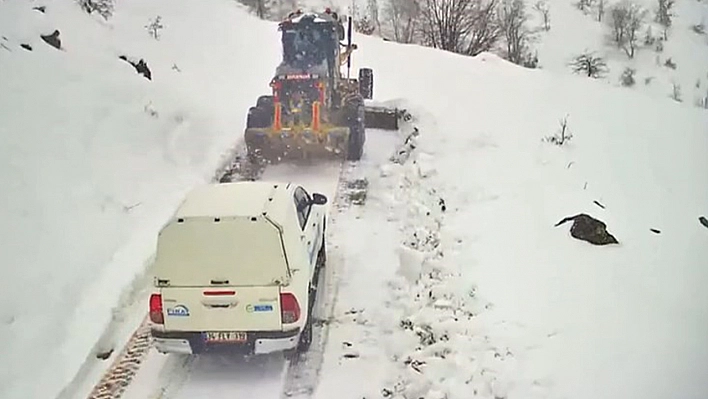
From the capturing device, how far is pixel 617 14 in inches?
1497

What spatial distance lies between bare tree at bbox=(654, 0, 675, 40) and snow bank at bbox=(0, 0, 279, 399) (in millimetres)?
15313

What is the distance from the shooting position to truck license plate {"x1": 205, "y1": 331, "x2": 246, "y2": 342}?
354 inches

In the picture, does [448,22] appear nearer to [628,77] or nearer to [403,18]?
[403,18]

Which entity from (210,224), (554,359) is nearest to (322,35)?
(210,224)

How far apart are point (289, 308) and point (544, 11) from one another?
118 feet

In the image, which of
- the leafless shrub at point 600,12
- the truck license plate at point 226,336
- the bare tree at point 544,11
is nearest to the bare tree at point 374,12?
the bare tree at point 544,11

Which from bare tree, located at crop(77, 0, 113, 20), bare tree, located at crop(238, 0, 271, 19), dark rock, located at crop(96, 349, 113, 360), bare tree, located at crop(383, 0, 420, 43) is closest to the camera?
dark rock, located at crop(96, 349, 113, 360)

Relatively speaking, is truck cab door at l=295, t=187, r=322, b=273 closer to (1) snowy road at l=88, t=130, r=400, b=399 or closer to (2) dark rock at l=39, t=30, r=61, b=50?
(1) snowy road at l=88, t=130, r=400, b=399

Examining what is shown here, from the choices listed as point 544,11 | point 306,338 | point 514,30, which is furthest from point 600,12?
point 306,338

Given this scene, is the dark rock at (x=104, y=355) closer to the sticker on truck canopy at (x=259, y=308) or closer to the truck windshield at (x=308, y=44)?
the sticker on truck canopy at (x=259, y=308)

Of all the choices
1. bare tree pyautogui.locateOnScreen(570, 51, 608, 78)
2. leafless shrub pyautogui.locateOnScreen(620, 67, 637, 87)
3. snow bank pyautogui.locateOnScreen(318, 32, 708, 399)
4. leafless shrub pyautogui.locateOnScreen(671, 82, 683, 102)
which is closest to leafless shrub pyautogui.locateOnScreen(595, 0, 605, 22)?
bare tree pyautogui.locateOnScreen(570, 51, 608, 78)

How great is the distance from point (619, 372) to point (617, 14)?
108 ft

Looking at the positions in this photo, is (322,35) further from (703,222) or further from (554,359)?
(554,359)

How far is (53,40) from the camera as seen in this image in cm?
1858
